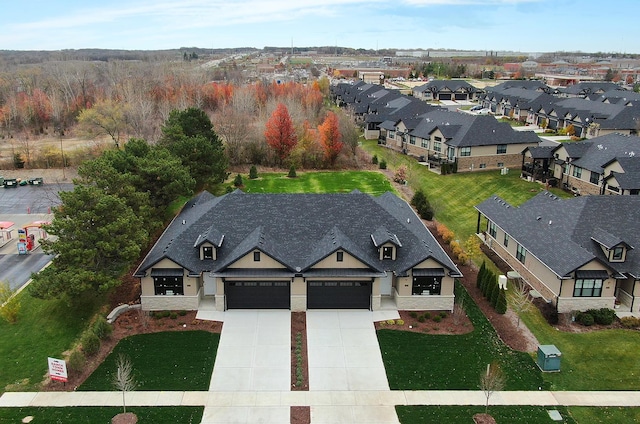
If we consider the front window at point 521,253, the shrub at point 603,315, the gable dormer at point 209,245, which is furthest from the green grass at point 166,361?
the shrub at point 603,315

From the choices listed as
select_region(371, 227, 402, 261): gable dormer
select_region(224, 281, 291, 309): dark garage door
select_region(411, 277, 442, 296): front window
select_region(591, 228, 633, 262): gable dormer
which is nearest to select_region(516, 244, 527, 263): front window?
select_region(591, 228, 633, 262): gable dormer

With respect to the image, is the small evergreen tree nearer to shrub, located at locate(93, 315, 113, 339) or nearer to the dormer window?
the dormer window

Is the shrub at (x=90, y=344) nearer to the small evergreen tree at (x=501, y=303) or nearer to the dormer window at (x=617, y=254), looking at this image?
the small evergreen tree at (x=501, y=303)

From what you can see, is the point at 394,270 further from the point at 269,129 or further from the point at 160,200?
the point at 269,129

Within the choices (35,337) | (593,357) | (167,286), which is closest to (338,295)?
(167,286)

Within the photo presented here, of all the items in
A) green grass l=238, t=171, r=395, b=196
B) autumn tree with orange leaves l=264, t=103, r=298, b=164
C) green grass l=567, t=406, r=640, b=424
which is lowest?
green grass l=567, t=406, r=640, b=424

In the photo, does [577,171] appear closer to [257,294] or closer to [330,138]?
[330,138]
